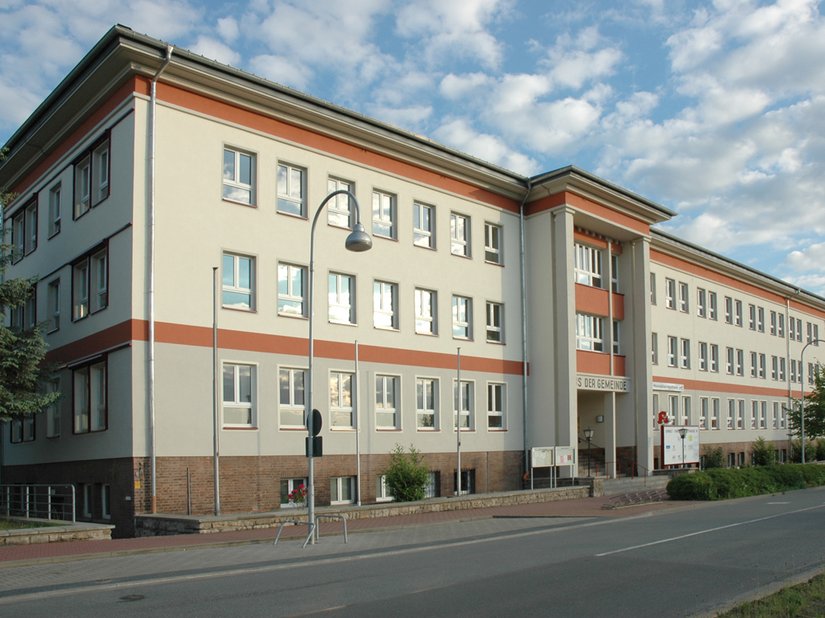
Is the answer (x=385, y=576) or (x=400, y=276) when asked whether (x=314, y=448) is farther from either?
(x=400, y=276)

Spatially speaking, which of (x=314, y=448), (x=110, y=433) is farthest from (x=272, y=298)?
(x=314, y=448)

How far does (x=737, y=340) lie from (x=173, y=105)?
129 feet

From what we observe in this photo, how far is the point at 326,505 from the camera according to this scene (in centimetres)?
2523

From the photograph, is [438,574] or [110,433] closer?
[438,574]

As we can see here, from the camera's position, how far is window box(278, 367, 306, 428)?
80.3 feet

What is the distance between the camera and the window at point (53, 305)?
26703 mm

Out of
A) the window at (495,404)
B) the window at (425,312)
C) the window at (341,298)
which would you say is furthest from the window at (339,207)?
the window at (495,404)

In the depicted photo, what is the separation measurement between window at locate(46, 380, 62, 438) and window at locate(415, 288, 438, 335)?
11328mm

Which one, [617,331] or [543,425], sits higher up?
[617,331]

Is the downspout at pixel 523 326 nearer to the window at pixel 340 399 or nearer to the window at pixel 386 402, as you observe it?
the window at pixel 386 402

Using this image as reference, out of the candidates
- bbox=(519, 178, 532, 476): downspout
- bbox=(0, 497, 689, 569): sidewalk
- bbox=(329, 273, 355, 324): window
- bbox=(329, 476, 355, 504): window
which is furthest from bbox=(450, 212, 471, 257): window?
bbox=(0, 497, 689, 569): sidewalk

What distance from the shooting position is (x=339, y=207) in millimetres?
27000

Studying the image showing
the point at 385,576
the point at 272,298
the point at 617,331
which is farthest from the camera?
the point at 617,331

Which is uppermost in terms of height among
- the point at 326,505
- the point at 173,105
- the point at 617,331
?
the point at 173,105
